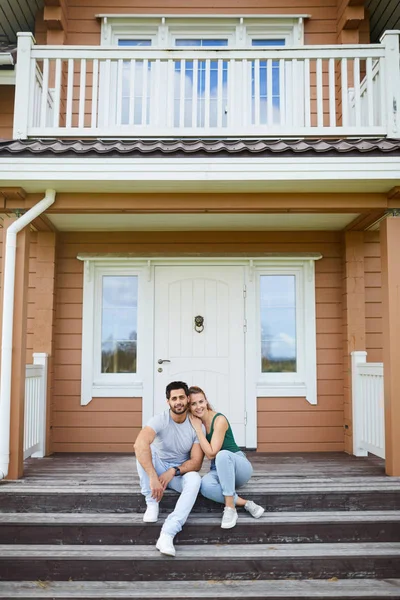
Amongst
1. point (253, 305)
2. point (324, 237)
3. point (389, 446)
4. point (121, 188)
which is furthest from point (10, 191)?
point (389, 446)

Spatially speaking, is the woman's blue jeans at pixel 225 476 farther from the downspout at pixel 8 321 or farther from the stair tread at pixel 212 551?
the downspout at pixel 8 321

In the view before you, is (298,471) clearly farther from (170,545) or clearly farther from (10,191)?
(10,191)

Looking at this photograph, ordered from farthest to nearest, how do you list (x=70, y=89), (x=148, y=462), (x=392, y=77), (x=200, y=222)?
(x=200, y=222) → (x=70, y=89) → (x=392, y=77) → (x=148, y=462)

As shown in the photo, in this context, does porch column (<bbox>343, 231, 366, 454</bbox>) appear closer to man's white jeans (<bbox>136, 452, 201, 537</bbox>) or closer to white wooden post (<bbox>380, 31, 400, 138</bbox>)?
white wooden post (<bbox>380, 31, 400, 138</bbox>)

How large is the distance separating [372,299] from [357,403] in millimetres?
1171

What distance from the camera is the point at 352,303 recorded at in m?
5.74

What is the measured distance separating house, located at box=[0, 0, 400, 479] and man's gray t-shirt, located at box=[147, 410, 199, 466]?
181cm

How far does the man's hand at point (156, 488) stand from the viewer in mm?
3683

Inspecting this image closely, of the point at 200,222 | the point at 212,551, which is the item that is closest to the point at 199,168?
the point at 200,222

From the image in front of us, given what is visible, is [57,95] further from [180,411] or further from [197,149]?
[180,411]

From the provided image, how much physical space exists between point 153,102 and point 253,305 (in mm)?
2372

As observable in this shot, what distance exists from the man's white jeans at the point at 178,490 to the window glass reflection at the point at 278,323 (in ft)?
7.44

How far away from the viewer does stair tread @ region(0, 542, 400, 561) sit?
346 centimetres

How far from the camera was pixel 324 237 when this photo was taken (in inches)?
235
